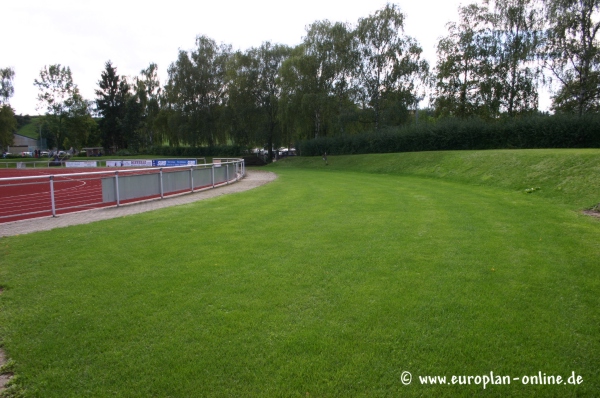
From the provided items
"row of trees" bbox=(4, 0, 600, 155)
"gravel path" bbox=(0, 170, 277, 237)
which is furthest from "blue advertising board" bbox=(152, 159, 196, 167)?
"gravel path" bbox=(0, 170, 277, 237)

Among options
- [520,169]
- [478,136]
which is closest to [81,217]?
[520,169]

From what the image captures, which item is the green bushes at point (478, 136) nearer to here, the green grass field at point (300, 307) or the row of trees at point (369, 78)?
the row of trees at point (369, 78)

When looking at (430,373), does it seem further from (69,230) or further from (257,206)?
(257,206)

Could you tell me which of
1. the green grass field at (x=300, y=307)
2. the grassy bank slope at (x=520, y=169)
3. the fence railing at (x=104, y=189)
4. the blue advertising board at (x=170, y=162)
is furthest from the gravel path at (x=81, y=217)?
the blue advertising board at (x=170, y=162)

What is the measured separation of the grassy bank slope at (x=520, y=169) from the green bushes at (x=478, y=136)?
3.61m

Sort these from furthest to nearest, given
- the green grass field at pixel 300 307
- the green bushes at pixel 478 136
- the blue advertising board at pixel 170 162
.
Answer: the blue advertising board at pixel 170 162 < the green bushes at pixel 478 136 < the green grass field at pixel 300 307

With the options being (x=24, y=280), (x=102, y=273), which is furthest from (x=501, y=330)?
(x=24, y=280)

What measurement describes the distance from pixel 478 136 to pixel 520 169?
45.7ft

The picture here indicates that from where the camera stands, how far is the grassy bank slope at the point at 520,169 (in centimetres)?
1339

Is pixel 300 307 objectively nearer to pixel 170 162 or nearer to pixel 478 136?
pixel 478 136

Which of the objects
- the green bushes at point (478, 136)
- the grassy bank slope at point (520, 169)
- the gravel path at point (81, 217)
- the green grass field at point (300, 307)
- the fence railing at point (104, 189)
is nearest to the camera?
the green grass field at point (300, 307)

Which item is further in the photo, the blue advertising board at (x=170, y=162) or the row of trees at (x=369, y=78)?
the blue advertising board at (x=170, y=162)

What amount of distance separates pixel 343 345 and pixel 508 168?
19.1 m

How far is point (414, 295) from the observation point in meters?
4.49
